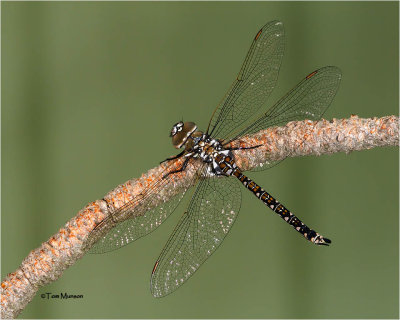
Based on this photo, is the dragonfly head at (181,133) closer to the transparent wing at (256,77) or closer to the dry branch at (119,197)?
the transparent wing at (256,77)

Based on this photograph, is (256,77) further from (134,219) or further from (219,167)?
(134,219)

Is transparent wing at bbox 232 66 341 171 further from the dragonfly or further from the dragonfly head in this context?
the dragonfly head

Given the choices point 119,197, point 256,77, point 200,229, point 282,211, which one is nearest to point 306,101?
point 256,77

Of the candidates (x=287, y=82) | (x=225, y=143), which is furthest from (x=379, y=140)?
(x=287, y=82)

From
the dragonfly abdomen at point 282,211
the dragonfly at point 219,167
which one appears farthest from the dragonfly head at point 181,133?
the dragonfly abdomen at point 282,211

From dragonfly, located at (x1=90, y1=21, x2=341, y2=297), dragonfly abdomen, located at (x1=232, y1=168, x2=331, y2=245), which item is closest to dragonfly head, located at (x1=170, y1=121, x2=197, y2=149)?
dragonfly, located at (x1=90, y1=21, x2=341, y2=297)

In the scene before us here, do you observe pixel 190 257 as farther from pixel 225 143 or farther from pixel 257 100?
pixel 257 100

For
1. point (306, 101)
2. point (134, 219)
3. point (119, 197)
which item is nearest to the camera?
point (119, 197)
